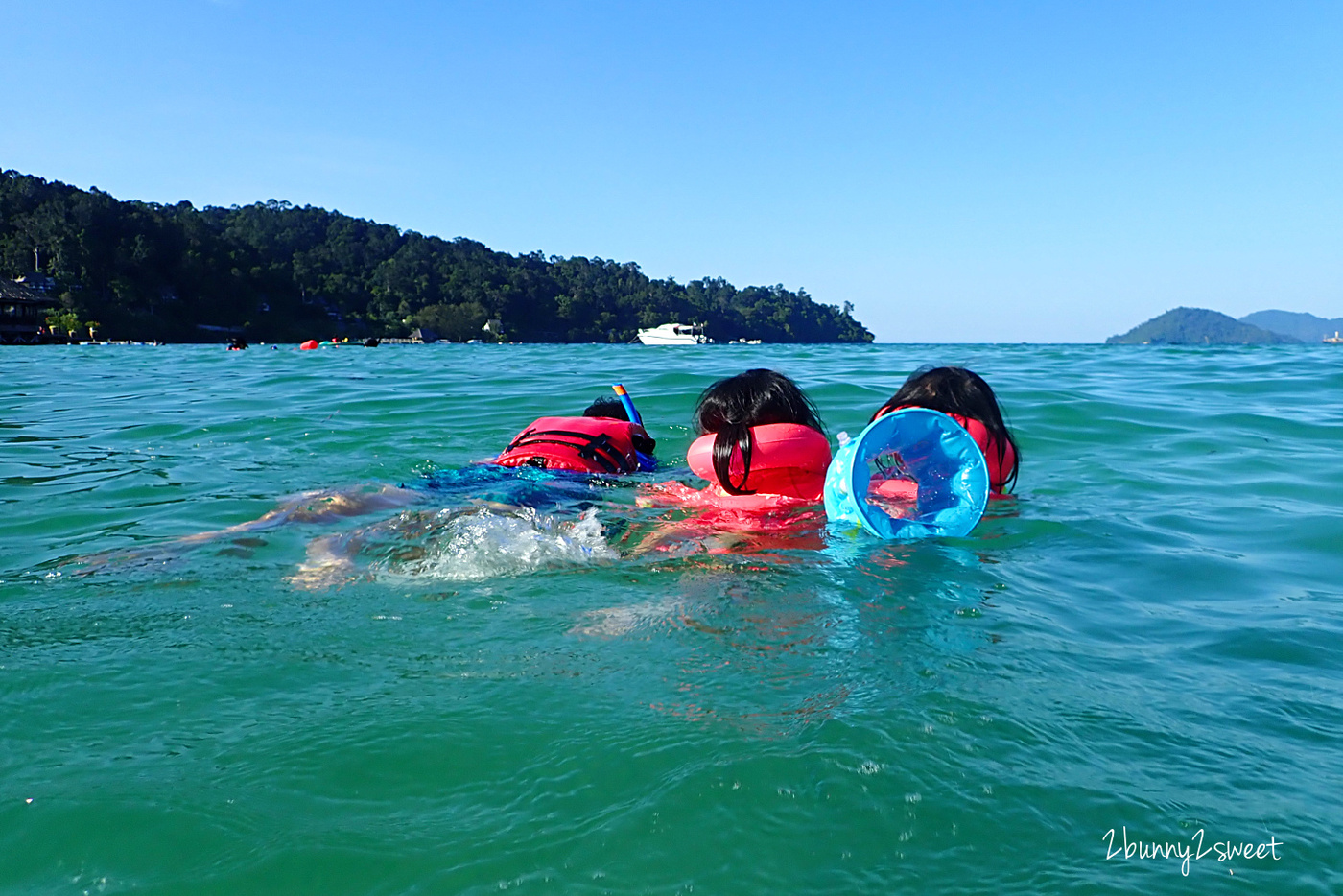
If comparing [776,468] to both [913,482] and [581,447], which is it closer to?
[913,482]

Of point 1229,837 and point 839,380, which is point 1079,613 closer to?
point 1229,837

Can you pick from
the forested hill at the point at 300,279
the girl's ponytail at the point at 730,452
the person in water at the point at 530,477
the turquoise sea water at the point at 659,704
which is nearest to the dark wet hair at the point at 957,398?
the turquoise sea water at the point at 659,704

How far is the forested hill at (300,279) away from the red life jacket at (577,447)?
77.3 meters

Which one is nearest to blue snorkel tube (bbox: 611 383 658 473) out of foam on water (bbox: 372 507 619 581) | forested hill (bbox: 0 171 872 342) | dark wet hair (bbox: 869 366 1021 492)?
foam on water (bbox: 372 507 619 581)

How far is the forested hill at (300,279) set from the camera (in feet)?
247

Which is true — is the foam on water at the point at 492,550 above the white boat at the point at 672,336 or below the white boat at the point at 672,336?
below

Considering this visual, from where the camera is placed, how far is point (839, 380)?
12602 mm

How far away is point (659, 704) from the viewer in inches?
86.6

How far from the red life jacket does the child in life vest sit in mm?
1135

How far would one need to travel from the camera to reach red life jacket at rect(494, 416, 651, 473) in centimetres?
528

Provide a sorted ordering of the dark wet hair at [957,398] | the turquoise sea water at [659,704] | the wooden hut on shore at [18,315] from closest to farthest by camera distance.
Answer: the turquoise sea water at [659,704] < the dark wet hair at [957,398] < the wooden hut on shore at [18,315]

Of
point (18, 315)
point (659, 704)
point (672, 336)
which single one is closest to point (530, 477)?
point (659, 704)

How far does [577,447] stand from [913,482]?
2086 millimetres

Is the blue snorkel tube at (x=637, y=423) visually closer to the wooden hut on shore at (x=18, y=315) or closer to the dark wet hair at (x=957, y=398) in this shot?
the dark wet hair at (x=957, y=398)
